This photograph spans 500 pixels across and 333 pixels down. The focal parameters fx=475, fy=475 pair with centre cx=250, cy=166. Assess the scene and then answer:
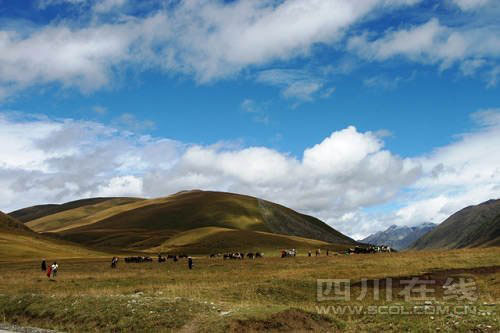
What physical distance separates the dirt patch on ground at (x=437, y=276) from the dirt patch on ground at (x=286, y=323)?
686 inches

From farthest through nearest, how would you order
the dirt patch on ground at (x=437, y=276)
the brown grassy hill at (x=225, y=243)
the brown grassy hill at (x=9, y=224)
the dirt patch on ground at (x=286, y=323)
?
the brown grassy hill at (x=9, y=224)
the brown grassy hill at (x=225, y=243)
the dirt patch on ground at (x=437, y=276)
the dirt patch on ground at (x=286, y=323)

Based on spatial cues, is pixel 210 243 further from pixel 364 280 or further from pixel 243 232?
pixel 364 280

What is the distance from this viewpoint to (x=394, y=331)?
18.5 metres

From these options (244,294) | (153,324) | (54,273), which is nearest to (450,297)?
(244,294)

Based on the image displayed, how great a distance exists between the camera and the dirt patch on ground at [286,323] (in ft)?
62.2

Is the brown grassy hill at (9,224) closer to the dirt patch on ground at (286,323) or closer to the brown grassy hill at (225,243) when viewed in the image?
the brown grassy hill at (225,243)

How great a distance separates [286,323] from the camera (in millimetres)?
19391

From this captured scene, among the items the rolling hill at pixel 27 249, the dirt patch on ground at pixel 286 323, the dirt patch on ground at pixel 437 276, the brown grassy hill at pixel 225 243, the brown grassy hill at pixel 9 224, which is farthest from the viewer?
the brown grassy hill at pixel 9 224

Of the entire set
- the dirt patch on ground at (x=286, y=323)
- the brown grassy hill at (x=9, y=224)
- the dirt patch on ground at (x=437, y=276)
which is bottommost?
Result: the dirt patch on ground at (x=286, y=323)

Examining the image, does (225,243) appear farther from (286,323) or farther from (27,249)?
(286,323)

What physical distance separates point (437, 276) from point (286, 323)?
27.3m

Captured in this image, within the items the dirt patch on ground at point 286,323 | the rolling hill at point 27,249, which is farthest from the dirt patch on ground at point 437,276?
the rolling hill at point 27,249

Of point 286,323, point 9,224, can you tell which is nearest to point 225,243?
point 9,224

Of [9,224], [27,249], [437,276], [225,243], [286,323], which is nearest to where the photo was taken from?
[286,323]
